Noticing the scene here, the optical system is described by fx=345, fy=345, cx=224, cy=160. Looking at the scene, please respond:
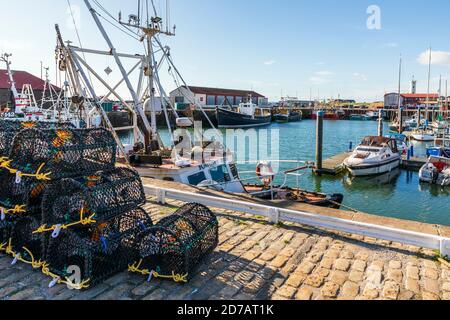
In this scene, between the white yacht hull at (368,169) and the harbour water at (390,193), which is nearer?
the harbour water at (390,193)

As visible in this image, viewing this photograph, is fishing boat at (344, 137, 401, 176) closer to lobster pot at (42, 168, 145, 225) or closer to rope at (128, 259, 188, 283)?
rope at (128, 259, 188, 283)

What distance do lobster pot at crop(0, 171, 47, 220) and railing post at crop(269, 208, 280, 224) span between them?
4142 millimetres

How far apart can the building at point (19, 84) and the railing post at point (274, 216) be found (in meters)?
57.4

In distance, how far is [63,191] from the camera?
465cm

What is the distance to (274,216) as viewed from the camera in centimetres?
698

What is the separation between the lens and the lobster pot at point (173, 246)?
4.60 meters

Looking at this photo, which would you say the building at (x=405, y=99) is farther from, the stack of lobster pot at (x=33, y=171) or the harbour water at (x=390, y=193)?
the stack of lobster pot at (x=33, y=171)

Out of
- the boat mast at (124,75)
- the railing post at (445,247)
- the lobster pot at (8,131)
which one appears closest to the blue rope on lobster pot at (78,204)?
the lobster pot at (8,131)

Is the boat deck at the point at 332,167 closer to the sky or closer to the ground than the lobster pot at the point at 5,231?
closer to the ground

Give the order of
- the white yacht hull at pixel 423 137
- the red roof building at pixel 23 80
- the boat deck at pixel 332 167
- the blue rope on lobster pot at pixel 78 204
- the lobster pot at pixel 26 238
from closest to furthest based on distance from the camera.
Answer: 1. the blue rope on lobster pot at pixel 78 204
2. the lobster pot at pixel 26 238
3. the boat deck at pixel 332 167
4. the white yacht hull at pixel 423 137
5. the red roof building at pixel 23 80

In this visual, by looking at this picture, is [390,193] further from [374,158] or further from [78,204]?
[78,204]

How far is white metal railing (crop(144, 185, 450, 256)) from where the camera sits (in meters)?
5.54

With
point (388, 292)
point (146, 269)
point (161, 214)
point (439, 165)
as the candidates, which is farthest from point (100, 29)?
point (439, 165)

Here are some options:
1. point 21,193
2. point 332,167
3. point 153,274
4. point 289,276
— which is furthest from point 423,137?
point 21,193
